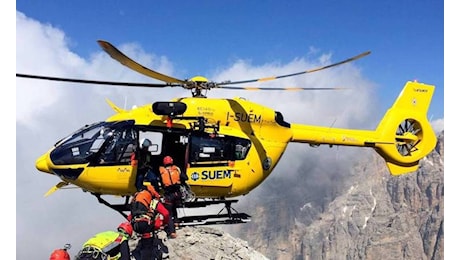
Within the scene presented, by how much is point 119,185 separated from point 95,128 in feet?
6.10

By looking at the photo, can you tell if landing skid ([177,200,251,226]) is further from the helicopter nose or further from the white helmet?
the helicopter nose

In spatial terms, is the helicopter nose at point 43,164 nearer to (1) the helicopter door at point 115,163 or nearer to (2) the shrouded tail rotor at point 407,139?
(1) the helicopter door at point 115,163

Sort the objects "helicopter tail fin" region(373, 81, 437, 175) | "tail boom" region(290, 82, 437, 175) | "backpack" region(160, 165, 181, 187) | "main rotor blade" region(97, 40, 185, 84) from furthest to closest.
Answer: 1. "helicopter tail fin" region(373, 81, 437, 175)
2. "tail boom" region(290, 82, 437, 175)
3. "backpack" region(160, 165, 181, 187)
4. "main rotor blade" region(97, 40, 185, 84)

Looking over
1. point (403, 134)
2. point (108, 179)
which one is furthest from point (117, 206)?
point (403, 134)

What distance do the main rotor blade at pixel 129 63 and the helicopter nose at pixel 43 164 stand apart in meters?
4.07

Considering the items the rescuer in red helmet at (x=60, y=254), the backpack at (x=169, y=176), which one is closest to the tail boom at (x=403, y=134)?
the backpack at (x=169, y=176)

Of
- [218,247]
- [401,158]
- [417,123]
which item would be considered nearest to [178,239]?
[218,247]

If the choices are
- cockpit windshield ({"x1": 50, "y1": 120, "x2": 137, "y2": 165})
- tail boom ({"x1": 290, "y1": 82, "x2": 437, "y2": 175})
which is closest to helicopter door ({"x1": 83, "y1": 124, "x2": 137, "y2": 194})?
cockpit windshield ({"x1": 50, "y1": 120, "x2": 137, "y2": 165})

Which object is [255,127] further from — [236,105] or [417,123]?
[417,123]

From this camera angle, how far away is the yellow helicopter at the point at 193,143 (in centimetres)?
1433

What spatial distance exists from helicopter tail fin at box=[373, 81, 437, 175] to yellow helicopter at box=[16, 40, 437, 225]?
7.87ft

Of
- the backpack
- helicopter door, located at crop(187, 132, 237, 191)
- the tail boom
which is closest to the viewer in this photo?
the backpack

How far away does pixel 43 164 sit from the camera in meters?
14.6

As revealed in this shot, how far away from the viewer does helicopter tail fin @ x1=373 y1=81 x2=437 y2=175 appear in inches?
801
